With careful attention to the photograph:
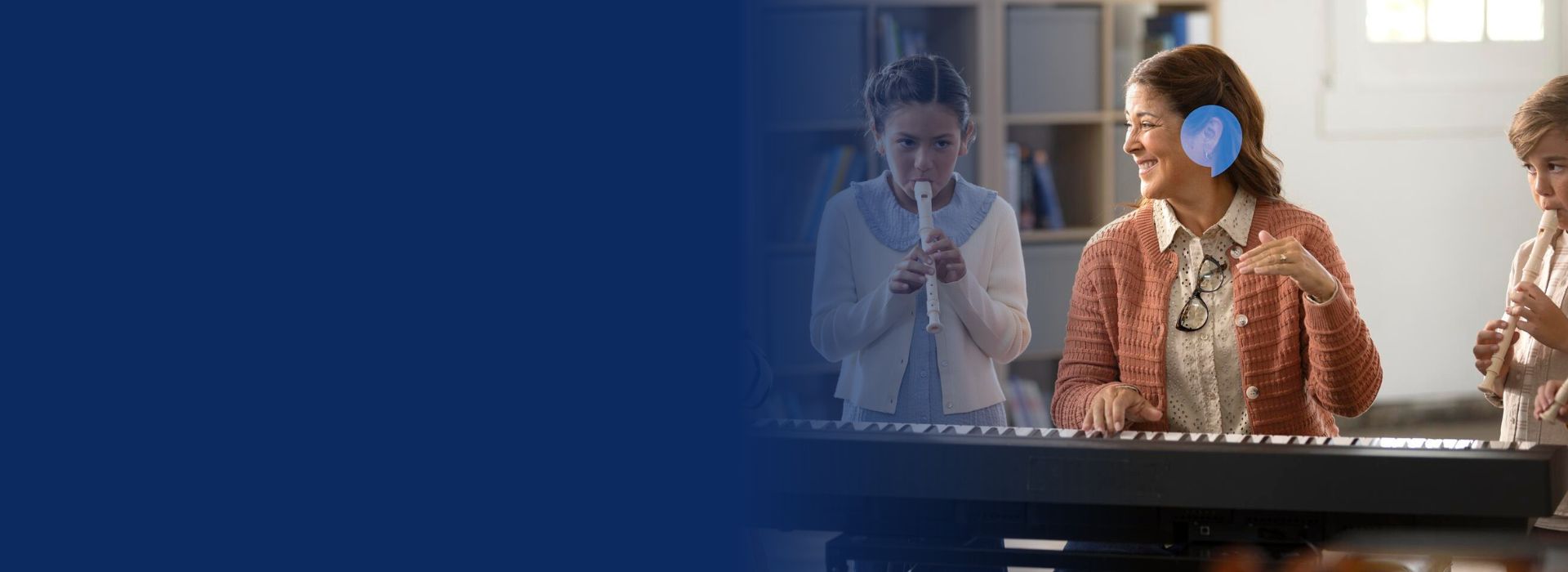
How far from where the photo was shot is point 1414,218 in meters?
4.73

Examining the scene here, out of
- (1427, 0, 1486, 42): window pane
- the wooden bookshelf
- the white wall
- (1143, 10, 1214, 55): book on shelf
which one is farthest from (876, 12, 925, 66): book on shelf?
(1427, 0, 1486, 42): window pane

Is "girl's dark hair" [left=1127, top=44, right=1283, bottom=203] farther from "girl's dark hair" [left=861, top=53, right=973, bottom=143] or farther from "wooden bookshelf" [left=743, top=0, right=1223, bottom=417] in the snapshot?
"wooden bookshelf" [left=743, top=0, right=1223, bottom=417]

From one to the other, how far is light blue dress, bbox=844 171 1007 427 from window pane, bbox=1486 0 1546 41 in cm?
363

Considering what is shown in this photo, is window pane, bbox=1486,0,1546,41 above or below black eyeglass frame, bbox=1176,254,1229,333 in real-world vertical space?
above

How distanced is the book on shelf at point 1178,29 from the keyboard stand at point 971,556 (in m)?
2.65

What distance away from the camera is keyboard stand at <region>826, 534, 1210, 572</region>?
1.42 meters

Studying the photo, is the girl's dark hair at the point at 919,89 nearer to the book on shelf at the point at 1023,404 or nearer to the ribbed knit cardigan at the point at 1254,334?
the ribbed knit cardigan at the point at 1254,334

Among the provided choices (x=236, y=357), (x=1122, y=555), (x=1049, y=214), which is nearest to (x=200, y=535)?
(x=236, y=357)

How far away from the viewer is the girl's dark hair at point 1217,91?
1644 mm

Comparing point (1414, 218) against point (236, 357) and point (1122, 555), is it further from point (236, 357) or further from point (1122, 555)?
point (236, 357)

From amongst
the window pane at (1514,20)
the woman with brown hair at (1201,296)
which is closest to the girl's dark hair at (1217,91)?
the woman with brown hair at (1201,296)

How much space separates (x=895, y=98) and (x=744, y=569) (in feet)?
2.15

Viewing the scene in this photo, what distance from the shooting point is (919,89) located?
163 cm

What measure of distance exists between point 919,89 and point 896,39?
69.0 inches
